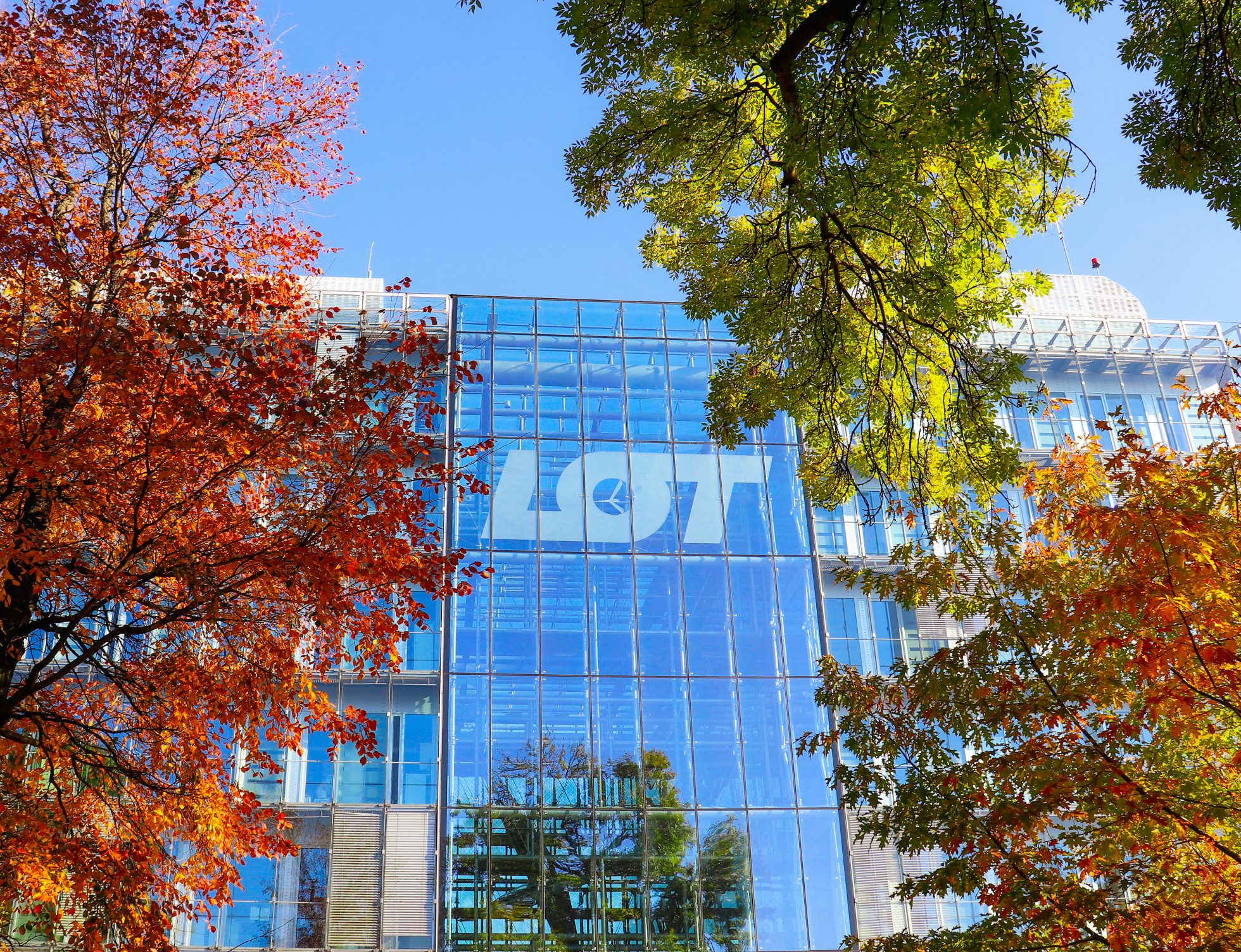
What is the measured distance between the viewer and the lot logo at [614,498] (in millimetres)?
22281

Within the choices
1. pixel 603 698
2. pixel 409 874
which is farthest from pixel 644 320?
pixel 409 874

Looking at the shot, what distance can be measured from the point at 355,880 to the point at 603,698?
539cm

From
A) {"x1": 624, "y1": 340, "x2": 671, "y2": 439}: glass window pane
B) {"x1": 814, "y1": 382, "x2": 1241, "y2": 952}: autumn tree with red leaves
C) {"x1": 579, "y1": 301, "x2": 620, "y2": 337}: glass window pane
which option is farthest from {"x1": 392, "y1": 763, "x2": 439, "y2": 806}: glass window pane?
{"x1": 814, "y1": 382, "x2": 1241, "y2": 952}: autumn tree with red leaves

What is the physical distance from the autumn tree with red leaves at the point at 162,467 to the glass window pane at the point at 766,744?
13.5 meters

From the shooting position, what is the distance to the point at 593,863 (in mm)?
19672

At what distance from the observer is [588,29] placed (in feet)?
21.9

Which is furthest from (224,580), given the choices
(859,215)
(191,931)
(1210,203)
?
(191,931)

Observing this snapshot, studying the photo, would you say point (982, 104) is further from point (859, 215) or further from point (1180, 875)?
point (1180, 875)

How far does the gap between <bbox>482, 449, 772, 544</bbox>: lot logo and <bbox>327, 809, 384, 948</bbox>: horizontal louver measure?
5.92 m

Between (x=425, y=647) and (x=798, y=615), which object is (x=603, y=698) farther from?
(x=798, y=615)

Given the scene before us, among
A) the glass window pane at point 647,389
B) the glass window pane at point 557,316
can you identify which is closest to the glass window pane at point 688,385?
the glass window pane at point 647,389

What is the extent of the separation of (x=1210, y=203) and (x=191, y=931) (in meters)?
19.3

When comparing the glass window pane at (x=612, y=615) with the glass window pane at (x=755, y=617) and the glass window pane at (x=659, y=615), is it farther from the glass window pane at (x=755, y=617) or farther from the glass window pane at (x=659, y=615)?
the glass window pane at (x=755, y=617)

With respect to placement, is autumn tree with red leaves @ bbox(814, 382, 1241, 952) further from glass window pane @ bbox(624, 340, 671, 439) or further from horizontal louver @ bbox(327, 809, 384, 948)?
glass window pane @ bbox(624, 340, 671, 439)
